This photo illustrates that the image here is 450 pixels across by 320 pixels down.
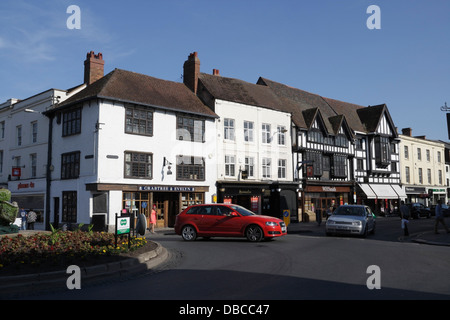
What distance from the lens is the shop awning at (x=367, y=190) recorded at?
1563 inches

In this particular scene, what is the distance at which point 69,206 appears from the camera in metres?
25.9

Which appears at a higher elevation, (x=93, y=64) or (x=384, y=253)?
(x=93, y=64)

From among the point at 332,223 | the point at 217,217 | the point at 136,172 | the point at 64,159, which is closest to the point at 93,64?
the point at 64,159

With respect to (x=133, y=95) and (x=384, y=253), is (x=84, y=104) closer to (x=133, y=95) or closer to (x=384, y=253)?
(x=133, y=95)

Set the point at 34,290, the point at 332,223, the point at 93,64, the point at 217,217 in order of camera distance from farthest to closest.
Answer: the point at 93,64
the point at 332,223
the point at 217,217
the point at 34,290

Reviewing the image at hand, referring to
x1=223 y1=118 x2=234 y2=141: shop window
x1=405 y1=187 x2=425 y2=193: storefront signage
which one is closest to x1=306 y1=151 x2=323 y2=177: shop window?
x1=223 y1=118 x2=234 y2=141: shop window

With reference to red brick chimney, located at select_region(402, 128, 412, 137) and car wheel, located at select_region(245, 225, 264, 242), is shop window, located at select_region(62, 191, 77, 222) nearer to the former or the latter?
car wheel, located at select_region(245, 225, 264, 242)

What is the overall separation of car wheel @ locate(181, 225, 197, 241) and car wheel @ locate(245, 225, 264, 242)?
2.29 meters

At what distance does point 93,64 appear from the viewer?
2939 centimetres

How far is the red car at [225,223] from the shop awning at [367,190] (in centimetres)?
2594

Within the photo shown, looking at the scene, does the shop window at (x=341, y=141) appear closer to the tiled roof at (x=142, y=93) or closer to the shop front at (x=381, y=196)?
the shop front at (x=381, y=196)

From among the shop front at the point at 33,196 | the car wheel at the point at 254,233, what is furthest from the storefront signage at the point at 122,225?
the shop front at the point at 33,196

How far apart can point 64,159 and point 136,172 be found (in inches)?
204
